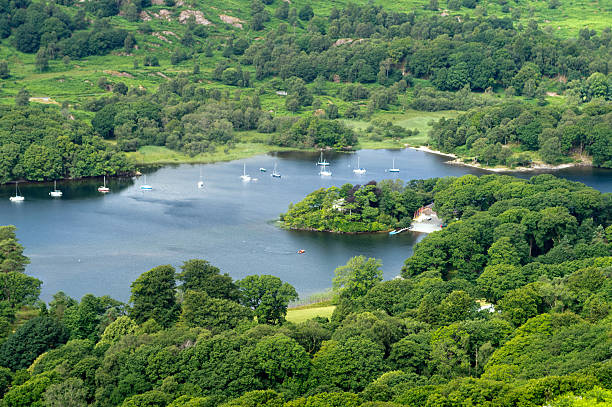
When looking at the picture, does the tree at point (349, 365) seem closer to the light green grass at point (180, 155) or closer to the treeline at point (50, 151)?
the treeline at point (50, 151)

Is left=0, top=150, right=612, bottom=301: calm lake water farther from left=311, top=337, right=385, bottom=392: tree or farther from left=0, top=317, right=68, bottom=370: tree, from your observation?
left=311, top=337, right=385, bottom=392: tree

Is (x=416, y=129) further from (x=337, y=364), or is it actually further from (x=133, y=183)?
(x=337, y=364)

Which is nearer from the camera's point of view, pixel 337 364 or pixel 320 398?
pixel 320 398

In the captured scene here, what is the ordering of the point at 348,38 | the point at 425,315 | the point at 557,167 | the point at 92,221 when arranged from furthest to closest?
the point at 348,38
the point at 557,167
the point at 92,221
the point at 425,315

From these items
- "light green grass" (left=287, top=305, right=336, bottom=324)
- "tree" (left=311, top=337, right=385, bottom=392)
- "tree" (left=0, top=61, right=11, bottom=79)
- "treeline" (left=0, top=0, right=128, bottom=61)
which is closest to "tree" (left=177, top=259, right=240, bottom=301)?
"light green grass" (left=287, top=305, right=336, bottom=324)

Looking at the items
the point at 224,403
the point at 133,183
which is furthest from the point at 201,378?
the point at 133,183

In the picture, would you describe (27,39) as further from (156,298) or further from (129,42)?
(156,298)

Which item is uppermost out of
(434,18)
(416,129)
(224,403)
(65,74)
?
(434,18)
